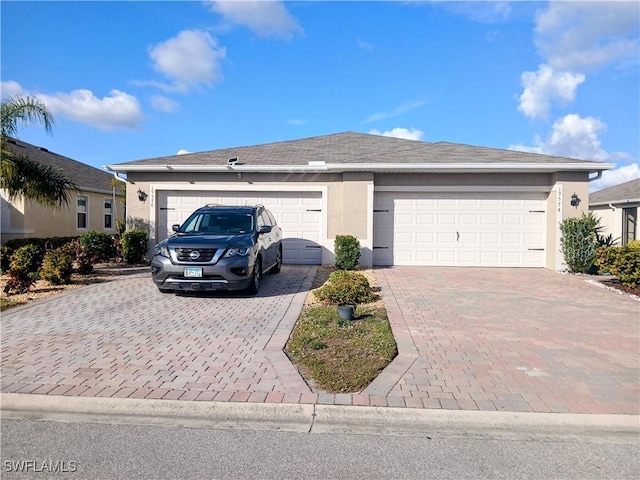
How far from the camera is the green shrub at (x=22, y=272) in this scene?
8844mm

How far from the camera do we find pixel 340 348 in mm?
5723

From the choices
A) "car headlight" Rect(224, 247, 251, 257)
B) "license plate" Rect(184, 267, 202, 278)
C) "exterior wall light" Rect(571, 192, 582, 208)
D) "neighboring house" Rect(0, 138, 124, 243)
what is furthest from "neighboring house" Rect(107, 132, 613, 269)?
"license plate" Rect(184, 267, 202, 278)

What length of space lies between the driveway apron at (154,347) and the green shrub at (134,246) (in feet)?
13.8

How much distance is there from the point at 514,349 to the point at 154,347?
4.60m

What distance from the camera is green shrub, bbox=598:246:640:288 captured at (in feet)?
31.6

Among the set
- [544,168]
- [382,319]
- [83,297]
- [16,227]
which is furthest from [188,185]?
[544,168]

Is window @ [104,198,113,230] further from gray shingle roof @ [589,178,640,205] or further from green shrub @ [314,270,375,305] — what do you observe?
gray shingle roof @ [589,178,640,205]

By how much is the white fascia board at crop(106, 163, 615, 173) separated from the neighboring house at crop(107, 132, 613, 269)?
0.10ft

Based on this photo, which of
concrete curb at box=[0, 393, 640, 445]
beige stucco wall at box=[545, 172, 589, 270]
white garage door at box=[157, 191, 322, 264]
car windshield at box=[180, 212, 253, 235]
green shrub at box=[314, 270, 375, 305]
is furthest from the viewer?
white garage door at box=[157, 191, 322, 264]

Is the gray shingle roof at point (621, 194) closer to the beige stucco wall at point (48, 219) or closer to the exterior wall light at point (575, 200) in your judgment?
the exterior wall light at point (575, 200)

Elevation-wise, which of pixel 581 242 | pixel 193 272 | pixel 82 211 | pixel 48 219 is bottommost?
pixel 193 272

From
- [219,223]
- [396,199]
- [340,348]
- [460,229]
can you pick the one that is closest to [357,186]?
[396,199]

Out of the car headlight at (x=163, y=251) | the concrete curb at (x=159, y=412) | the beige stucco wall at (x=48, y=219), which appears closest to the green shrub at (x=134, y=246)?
the beige stucco wall at (x=48, y=219)

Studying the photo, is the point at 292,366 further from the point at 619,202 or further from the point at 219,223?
the point at 619,202
